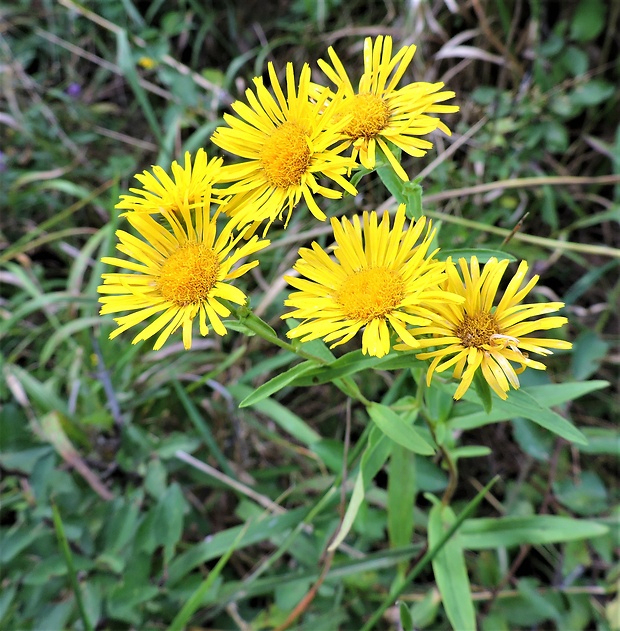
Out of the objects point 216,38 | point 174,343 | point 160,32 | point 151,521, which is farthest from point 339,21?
point 151,521

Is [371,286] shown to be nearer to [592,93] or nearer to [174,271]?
[174,271]

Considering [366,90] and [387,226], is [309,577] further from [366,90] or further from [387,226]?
[366,90]

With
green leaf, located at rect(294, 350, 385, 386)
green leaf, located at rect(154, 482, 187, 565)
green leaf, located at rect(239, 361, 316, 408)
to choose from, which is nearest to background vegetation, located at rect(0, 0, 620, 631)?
green leaf, located at rect(154, 482, 187, 565)

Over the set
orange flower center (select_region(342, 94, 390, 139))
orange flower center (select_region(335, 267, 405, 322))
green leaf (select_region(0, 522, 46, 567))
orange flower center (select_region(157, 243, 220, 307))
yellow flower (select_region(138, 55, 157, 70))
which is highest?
yellow flower (select_region(138, 55, 157, 70))

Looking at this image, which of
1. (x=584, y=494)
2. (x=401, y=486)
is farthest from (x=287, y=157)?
(x=584, y=494)

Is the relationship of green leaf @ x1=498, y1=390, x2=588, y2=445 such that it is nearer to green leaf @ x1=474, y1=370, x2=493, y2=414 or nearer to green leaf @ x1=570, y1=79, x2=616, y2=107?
green leaf @ x1=474, y1=370, x2=493, y2=414

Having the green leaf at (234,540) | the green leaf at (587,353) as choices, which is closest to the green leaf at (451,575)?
the green leaf at (234,540)
